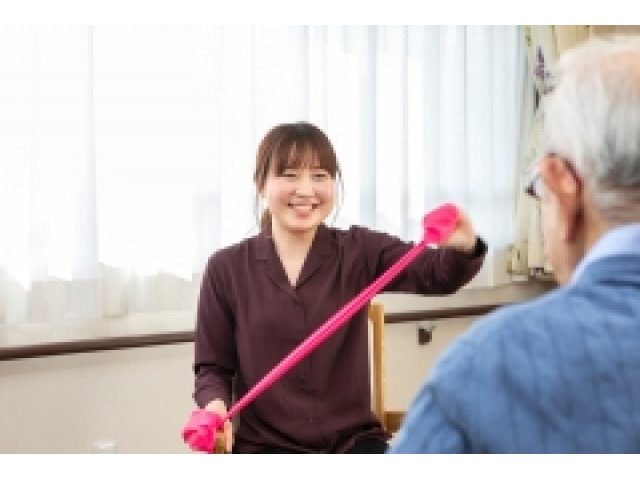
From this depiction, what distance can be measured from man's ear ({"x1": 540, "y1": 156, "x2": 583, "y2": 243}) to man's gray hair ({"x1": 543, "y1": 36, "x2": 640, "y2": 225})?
0.01m

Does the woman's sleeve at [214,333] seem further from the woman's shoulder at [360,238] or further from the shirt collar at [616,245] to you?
the shirt collar at [616,245]

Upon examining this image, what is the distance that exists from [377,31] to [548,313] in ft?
5.66

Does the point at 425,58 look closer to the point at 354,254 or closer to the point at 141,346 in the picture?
the point at 354,254

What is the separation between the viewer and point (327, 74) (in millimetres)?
2139

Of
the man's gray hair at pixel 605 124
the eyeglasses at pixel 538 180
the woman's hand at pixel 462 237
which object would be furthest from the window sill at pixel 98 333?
the man's gray hair at pixel 605 124

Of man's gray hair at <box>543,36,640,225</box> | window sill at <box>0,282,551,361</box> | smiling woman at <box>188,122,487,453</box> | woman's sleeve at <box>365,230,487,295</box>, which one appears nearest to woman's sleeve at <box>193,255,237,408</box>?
smiling woman at <box>188,122,487,453</box>

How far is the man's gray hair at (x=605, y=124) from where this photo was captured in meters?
0.66

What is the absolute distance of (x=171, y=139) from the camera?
193 cm

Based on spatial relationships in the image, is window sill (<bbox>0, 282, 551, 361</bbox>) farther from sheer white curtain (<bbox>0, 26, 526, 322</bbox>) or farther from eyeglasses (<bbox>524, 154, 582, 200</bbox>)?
eyeglasses (<bbox>524, 154, 582, 200</bbox>)

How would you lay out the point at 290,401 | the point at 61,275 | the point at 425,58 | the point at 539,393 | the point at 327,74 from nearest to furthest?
the point at 539,393 → the point at 290,401 → the point at 61,275 → the point at 327,74 → the point at 425,58

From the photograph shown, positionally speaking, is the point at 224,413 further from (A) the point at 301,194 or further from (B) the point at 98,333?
(B) the point at 98,333

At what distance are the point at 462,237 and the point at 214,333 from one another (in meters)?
0.53

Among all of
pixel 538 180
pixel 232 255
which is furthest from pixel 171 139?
pixel 538 180

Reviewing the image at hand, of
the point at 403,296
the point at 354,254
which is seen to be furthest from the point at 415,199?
the point at 354,254
